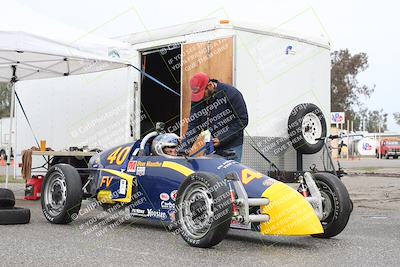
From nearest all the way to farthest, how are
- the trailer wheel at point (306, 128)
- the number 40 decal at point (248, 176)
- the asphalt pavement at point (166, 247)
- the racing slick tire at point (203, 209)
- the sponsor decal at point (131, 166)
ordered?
the asphalt pavement at point (166, 247) < the racing slick tire at point (203, 209) < the number 40 decal at point (248, 176) < the sponsor decal at point (131, 166) < the trailer wheel at point (306, 128)

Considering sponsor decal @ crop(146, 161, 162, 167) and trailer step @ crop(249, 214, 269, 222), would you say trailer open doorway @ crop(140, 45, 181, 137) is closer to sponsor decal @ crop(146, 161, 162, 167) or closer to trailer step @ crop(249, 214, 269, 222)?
sponsor decal @ crop(146, 161, 162, 167)

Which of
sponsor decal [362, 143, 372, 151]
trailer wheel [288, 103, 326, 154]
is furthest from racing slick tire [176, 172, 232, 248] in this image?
sponsor decal [362, 143, 372, 151]

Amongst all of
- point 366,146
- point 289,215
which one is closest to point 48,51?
point 289,215

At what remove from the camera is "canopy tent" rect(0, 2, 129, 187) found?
9.17m

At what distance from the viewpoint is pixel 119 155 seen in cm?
744

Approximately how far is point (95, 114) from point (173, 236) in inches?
208

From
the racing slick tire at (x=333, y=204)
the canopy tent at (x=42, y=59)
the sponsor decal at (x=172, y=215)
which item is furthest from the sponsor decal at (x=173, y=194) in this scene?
the canopy tent at (x=42, y=59)

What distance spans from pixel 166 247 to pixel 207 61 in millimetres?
4016

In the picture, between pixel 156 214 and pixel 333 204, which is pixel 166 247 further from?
A: pixel 333 204

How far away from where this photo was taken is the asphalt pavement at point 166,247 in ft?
16.7

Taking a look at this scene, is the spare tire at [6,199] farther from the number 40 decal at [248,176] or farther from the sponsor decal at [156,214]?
the number 40 decal at [248,176]

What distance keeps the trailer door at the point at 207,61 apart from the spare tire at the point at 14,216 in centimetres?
294

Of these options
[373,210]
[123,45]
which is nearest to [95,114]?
[123,45]

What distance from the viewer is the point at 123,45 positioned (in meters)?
10.3
